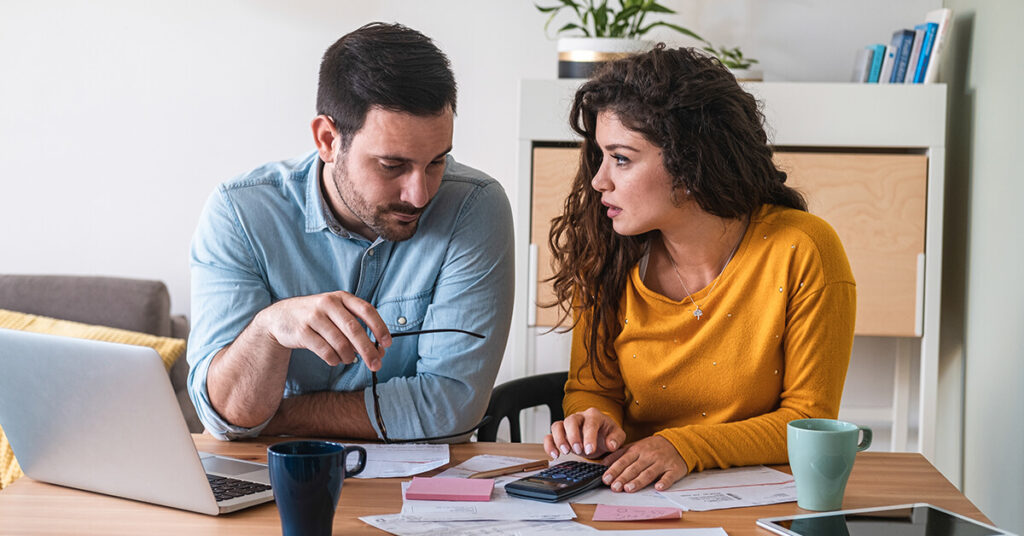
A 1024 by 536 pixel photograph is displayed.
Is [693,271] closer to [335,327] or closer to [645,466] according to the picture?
[645,466]

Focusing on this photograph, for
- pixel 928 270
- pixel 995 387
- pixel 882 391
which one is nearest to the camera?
pixel 995 387

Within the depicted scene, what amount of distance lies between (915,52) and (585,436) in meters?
1.75

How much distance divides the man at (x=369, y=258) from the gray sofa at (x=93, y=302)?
1.14 metres

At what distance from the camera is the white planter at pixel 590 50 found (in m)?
2.43

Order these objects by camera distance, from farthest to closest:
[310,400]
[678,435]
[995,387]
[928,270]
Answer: [928,270] < [995,387] < [310,400] < [678,435]

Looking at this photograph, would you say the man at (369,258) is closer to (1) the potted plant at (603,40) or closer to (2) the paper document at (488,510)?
(2) the paper document at (488,510)

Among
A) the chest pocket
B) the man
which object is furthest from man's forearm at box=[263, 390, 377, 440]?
the chest pocket

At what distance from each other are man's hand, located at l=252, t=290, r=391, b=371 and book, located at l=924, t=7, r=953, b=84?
184cm

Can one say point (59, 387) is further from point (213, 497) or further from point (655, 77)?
point (655, 77)

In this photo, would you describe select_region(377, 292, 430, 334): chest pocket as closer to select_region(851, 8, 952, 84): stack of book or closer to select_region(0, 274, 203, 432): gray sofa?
select_region(0, 274, 203, 432): gray sofa

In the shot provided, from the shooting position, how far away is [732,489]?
109 cm

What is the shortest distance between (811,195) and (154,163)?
189cm

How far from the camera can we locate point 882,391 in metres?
2.74

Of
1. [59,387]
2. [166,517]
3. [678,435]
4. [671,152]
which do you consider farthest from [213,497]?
[671,152]
